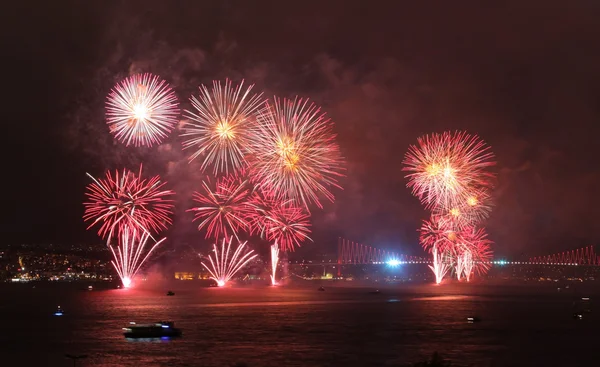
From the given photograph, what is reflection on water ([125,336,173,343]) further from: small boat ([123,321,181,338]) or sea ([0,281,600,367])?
small boat ([123,321,181,338])

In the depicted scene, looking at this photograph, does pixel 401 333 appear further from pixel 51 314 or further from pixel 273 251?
pixel 51 314

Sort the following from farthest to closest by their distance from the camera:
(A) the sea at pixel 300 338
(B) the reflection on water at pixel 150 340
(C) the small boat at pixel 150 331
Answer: (C) the small boat at pixel 150 331 → (B) the reflection on water at pixel 150 340 → (A) the sea at pixel 300 338

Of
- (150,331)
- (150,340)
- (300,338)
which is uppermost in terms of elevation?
(150,331)

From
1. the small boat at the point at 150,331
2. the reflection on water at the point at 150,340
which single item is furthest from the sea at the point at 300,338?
the small boat at the point at 150,331

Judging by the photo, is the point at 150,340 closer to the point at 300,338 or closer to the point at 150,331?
the point at 150,331

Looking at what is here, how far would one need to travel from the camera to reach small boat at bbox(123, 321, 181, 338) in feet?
202

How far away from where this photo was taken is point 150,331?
2463 inches

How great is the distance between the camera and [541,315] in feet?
320

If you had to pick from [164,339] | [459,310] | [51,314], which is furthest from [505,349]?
[51,314]

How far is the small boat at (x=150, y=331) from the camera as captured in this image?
61594mm

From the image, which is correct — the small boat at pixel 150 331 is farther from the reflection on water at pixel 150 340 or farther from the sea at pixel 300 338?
the sea at pixel 300 338

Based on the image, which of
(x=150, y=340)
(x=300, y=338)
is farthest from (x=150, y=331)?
(x=300, y=338)

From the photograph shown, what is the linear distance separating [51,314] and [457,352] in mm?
56842

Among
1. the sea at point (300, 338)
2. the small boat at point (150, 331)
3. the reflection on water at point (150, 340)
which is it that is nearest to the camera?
the sea at point (300, 338)
